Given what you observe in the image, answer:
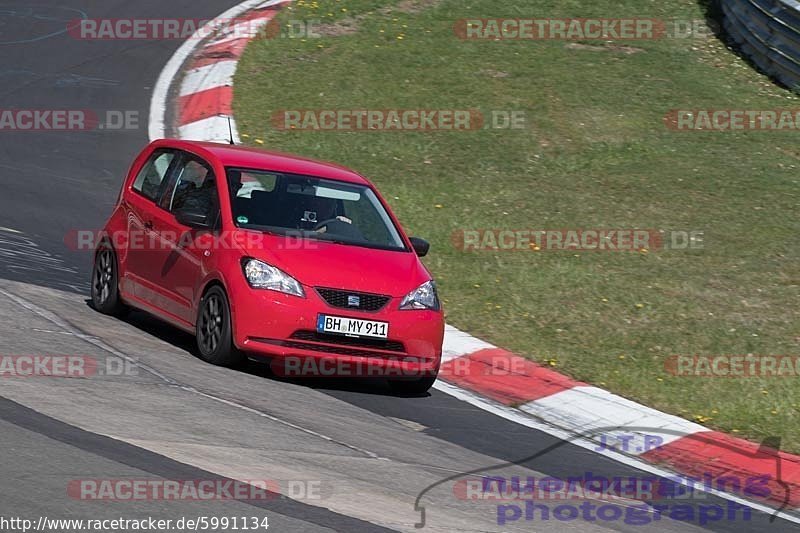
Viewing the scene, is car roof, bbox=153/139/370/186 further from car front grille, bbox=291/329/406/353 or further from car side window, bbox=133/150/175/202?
car front grille, bbox=291/329/406/353

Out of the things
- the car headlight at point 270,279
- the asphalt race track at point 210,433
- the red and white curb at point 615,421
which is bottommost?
the red and white curb at point 615,421

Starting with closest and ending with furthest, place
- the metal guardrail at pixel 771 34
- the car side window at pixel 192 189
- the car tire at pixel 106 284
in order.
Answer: the car side window at pixel 192 189 → the car tire at pixel 106 284 → the metal guardrail at pixel 771 34

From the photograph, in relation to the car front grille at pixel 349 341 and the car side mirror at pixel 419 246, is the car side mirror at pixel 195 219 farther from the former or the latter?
the car side mirror at pixel 419 246

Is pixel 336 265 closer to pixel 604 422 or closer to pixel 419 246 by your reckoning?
pixel 419 246

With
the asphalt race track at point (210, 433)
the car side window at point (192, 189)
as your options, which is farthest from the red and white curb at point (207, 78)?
the car side window at point (192, 189)

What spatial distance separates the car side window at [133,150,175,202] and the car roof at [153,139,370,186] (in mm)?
114

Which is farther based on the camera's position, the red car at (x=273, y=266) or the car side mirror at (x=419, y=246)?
the car side mirror at (x=419, y=246)

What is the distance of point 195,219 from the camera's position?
32.4 feet

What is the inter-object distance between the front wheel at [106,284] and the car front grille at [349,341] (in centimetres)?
220

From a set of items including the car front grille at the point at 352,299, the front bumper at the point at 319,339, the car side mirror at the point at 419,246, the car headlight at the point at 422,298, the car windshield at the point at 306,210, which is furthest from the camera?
the car side mirror at the point at 419,246

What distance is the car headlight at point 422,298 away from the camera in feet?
31.6

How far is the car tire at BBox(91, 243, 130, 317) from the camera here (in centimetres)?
1080

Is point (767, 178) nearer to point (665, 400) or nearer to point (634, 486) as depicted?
point (665, 400)

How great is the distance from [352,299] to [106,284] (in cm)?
258
